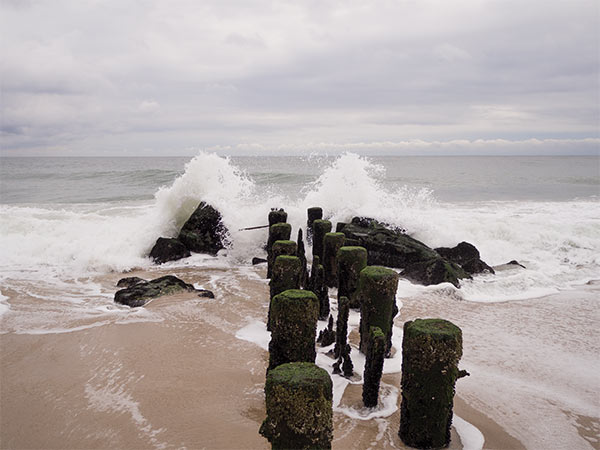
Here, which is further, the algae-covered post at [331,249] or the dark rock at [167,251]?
the dark rock at [167,251]

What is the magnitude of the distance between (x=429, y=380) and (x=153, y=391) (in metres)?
2.42

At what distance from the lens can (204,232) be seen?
34.0 feet

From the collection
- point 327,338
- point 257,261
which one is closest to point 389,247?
point 257,261

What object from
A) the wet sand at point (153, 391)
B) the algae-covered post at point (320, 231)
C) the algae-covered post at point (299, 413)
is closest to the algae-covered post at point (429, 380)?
the wet sand at point (153, 391)

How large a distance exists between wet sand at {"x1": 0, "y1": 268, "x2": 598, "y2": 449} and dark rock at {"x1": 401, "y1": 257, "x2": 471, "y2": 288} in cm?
209

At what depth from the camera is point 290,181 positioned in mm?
31031

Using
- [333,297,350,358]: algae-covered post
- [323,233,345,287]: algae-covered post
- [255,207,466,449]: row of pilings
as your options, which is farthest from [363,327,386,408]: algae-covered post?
[323,233,345,287]: algae-covered post

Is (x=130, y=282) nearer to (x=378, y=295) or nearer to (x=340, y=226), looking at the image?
(x=340, y=226)

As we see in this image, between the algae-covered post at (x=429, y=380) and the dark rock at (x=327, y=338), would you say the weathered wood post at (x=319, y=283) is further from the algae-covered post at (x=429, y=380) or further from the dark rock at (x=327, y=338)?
the algae-covered post at (x=429, y=380)

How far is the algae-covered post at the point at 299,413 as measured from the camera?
2.10m

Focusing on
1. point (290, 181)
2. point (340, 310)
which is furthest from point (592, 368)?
point (290, 181)

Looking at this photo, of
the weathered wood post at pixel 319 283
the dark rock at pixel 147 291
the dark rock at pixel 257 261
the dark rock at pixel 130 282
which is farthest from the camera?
the dark rock at pixel 257 261

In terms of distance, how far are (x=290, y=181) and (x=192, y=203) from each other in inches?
782

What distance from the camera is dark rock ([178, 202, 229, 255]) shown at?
1013cm
